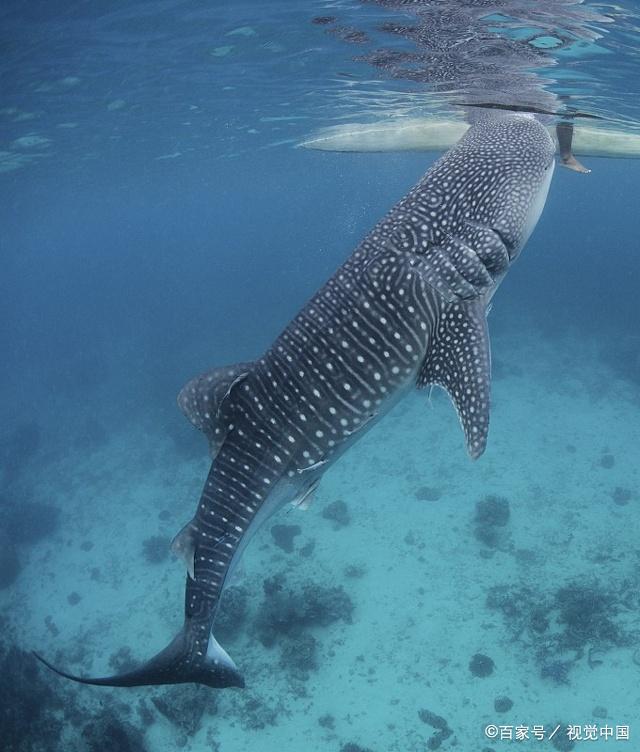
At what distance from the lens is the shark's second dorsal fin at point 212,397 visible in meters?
4.57

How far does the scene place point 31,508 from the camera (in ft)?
72.0

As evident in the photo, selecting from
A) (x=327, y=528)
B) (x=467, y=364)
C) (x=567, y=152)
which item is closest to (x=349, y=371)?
(x=467, y=364)

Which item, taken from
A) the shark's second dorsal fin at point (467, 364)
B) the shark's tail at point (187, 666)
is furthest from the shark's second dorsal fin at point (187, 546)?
the shark's second dorsal fin at point (467, 364)

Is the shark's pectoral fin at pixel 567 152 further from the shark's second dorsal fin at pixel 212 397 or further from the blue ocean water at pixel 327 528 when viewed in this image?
the shark's second dorsal fin at pixel 212 397

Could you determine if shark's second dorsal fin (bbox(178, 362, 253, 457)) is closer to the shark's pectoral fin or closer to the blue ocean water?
the blue ocean water

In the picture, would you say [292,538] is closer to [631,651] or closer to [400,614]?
[400,614]

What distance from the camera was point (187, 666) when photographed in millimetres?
4633

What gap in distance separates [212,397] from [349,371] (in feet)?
3.87

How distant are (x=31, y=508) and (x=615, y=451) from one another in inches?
864

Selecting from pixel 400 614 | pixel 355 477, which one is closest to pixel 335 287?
pixel 400 614

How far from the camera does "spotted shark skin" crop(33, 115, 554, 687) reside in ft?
14.2

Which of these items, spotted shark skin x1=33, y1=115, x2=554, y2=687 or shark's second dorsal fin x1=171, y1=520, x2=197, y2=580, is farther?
shark's second dorsal fin x1=171, y1=520, x2=197, y2=580

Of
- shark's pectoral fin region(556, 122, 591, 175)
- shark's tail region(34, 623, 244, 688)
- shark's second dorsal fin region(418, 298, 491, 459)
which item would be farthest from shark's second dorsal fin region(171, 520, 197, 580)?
shark's pectoral fin region(556, 122, 591, 175)

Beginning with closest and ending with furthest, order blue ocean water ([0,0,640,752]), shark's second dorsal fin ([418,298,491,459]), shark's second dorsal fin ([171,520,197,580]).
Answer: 1. shark's second dorsal fin ([418,298,491,459])
2. shark's second dorsal fin ([171,520,197,580])
3. blue ocean water ([0,0,640,752])
